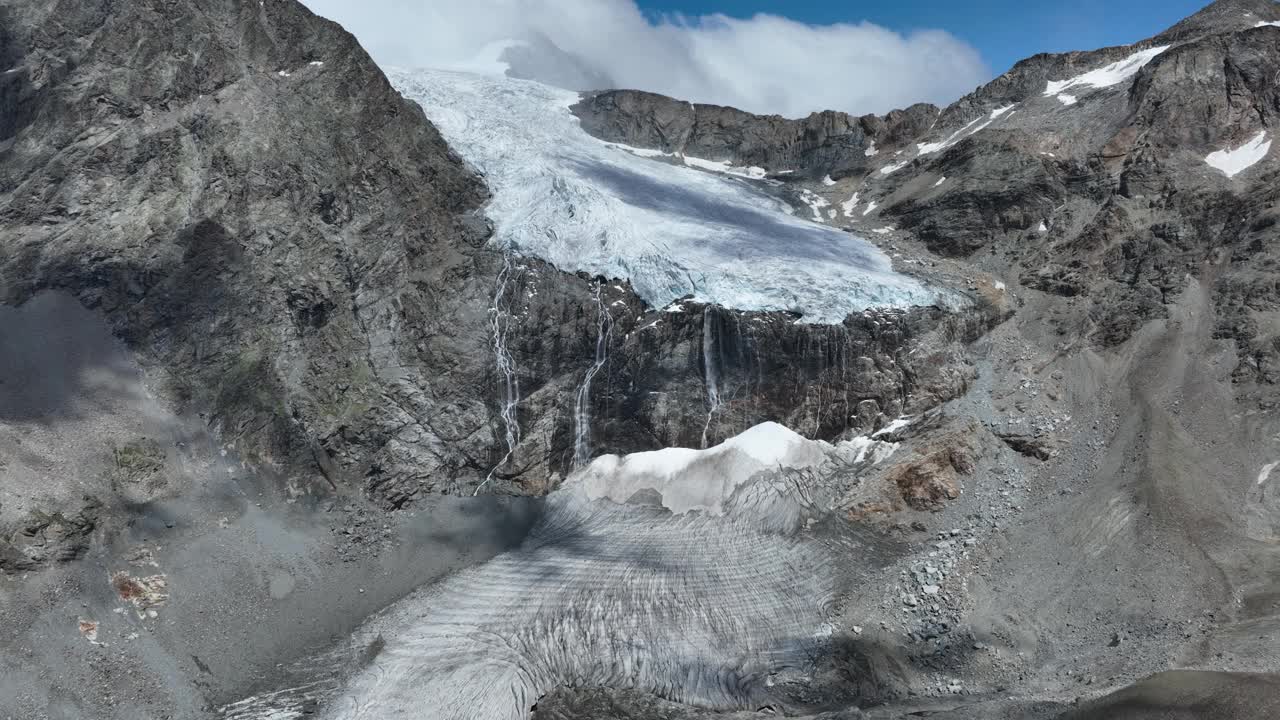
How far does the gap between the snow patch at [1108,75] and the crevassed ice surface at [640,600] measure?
1058 inches

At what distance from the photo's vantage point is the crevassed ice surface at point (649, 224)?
29.3 m

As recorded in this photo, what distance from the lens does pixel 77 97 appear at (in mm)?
30422

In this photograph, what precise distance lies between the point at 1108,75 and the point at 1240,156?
10.7 m

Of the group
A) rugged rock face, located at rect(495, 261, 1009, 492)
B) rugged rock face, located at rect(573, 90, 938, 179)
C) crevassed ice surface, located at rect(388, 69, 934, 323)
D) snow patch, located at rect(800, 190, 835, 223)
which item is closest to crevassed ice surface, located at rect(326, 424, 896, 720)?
rugged rock face, located at rect(495, 261, 1009, 492)

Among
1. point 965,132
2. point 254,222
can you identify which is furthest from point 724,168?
point 254,222

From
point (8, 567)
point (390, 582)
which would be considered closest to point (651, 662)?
point (390, 582)

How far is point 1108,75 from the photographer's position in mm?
40719

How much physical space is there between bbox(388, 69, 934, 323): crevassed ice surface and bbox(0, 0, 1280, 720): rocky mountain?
30cm

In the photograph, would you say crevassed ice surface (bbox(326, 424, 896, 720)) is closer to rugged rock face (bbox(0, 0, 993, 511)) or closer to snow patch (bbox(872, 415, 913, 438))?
snow patch (bbox(872, 415, 913, 438))

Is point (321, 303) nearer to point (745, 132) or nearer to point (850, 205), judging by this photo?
point (850, 205)

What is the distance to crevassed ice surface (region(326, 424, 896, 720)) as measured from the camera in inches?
774

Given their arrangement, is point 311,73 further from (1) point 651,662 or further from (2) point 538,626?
(1) point 651,662

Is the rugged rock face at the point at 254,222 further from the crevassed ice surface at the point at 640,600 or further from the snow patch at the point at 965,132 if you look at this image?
the snow patch at the point at 965,132

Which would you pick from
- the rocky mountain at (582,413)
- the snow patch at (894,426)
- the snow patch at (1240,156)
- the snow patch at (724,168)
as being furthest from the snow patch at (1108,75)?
the snow patch at (894,426)
